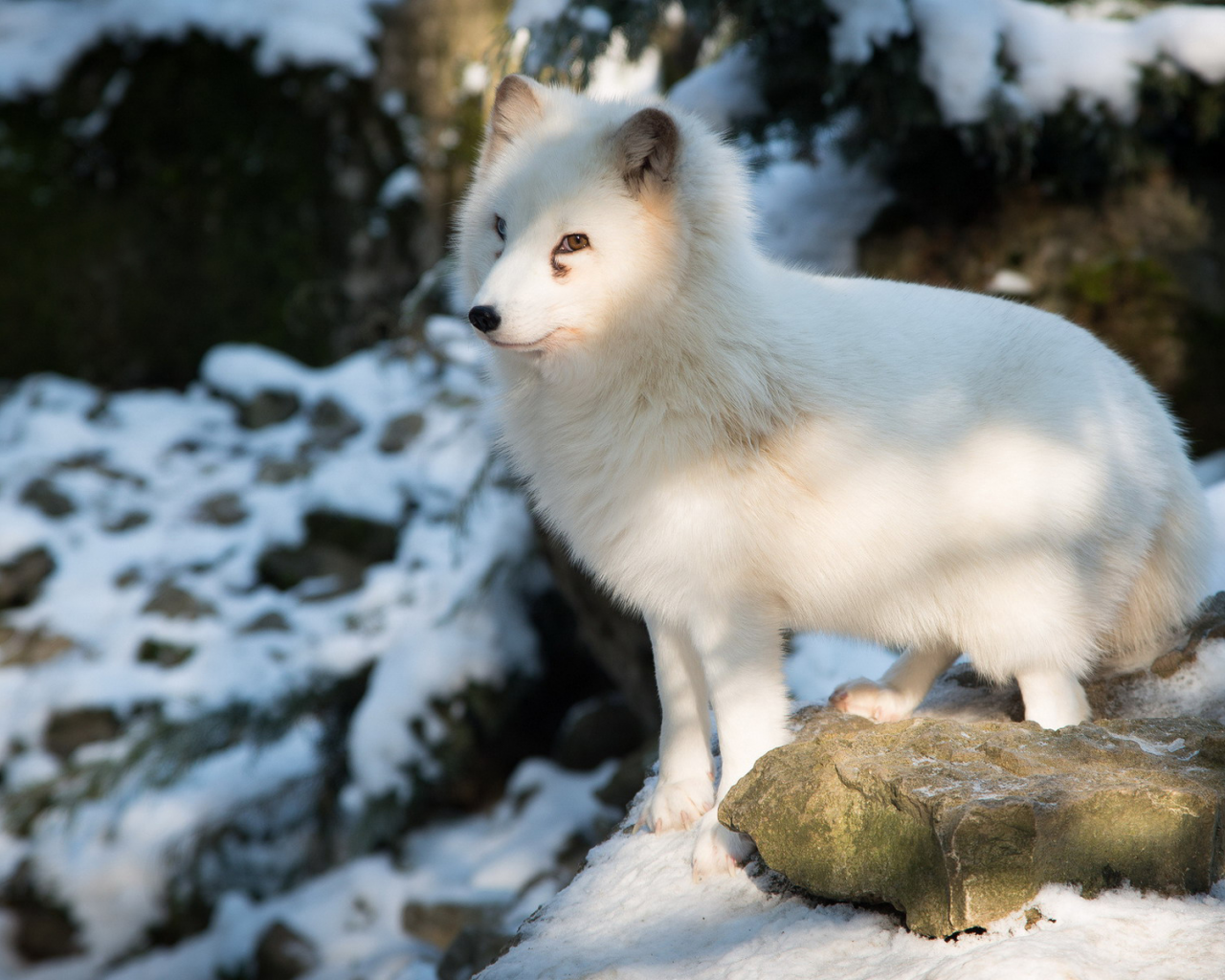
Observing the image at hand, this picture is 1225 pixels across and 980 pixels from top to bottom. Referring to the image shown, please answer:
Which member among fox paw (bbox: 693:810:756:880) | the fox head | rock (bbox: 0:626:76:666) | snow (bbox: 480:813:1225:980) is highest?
the fox head

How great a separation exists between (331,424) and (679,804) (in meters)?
5.85

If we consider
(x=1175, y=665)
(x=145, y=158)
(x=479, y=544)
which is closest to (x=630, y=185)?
(x=1175, y=665)

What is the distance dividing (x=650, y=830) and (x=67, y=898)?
3887 mm

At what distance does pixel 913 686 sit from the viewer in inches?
102

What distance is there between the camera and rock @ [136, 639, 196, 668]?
229 inches

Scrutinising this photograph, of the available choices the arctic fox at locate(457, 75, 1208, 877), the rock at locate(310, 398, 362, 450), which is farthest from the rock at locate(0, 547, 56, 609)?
the arctic fox at locate(457, 75, 1208, 877)

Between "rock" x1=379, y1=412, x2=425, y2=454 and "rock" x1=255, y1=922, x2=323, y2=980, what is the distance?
341cm

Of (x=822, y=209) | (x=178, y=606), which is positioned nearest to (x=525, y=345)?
(x=822, y=209)

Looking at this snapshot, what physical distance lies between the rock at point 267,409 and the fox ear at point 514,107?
5770 mm

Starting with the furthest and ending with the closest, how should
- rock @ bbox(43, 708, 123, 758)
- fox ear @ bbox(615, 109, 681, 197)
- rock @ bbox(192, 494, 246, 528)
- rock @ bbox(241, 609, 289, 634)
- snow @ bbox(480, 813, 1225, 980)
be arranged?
1. rock @ bbox(192, 494, 246, 528)
2. rock @ bbox(241, 609, 289, 634)
3. rock @ bbox(43, 708, 123, 758)
4. fox ear @ bbox(615, 109, 681, 197)
5. snow @ bbox(480, 813, 1225, 980)

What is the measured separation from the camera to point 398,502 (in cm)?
680

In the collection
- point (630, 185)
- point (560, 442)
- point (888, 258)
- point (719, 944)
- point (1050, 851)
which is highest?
point (888, 258)

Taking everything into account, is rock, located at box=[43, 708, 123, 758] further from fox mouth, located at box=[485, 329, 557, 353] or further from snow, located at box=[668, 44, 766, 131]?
fox mouth, located at box=[485, 329, 557, 353]

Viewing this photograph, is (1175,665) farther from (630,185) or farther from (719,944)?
(630,185)
